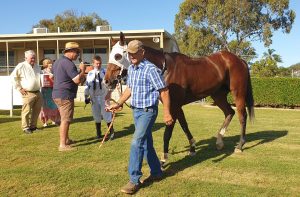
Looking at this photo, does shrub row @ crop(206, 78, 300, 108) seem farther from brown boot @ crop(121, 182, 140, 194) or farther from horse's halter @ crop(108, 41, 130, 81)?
brown boot @ crop(121, 182, 140, 194)

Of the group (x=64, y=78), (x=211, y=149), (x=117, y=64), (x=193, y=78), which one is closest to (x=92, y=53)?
(x=64, y=78)

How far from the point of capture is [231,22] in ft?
127

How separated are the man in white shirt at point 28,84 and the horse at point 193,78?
367 centimetres

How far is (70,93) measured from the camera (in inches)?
278

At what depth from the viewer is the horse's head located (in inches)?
236

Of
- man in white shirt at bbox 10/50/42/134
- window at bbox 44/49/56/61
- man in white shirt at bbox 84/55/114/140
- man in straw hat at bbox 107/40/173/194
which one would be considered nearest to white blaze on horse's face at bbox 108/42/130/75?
man in straw hat at bbox 107/40/173/194

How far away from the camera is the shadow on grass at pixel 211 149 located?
592 centimetres

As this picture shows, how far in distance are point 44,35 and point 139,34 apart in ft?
20.8

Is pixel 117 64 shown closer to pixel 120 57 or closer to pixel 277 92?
pixel 120 57

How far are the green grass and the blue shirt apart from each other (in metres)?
1.13

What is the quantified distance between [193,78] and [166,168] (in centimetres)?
175

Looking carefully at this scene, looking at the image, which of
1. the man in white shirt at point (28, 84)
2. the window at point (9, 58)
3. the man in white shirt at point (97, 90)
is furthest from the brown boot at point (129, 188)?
the window at point (9, 58)

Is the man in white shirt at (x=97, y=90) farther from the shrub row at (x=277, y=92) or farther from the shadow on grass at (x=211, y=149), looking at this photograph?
the shrub row at (x=277, y=92)

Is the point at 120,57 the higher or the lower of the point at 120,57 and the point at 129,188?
the higher
